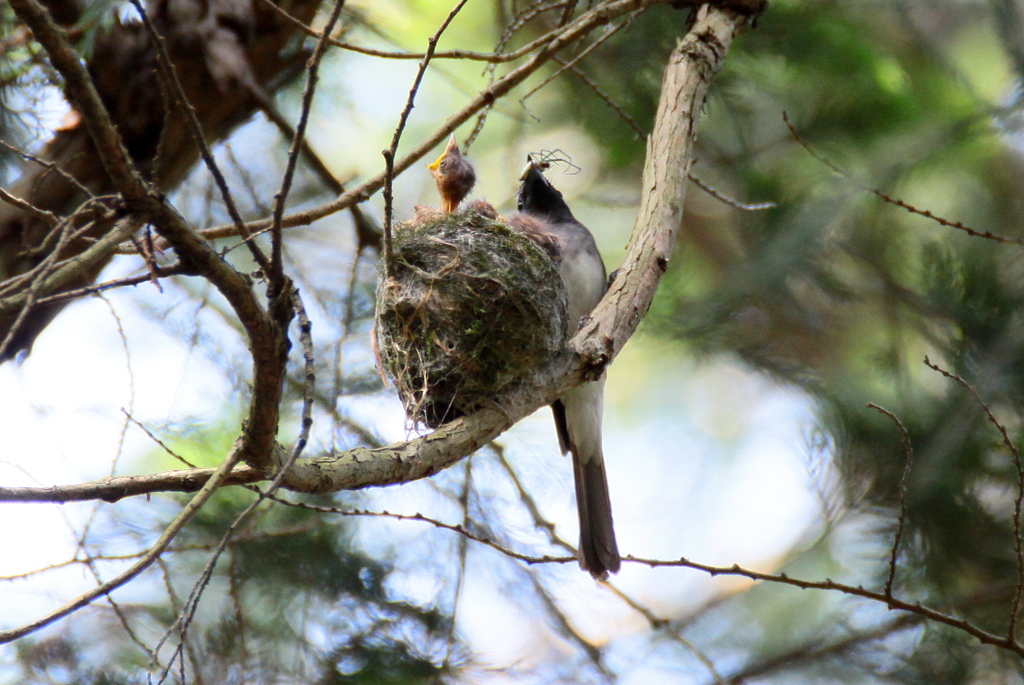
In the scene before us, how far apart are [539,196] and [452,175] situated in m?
0.55

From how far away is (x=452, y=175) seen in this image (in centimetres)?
333

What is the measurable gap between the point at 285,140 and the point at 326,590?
7.35 feet

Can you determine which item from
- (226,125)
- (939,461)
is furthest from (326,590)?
(939,461)

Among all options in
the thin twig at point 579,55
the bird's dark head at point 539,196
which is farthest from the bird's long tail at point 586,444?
the thin twig at point 579,55

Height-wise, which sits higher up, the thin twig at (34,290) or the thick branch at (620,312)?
the thick branch at (620,312)

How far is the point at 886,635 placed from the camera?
10.5ft

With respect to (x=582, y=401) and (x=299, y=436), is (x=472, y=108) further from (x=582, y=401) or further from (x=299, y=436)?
(x=582, y=401)

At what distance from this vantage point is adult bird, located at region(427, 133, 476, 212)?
333 centimetres

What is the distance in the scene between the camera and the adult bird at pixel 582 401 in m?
3.35

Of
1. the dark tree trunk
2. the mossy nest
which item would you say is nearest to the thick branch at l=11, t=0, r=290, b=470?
the mossy nest

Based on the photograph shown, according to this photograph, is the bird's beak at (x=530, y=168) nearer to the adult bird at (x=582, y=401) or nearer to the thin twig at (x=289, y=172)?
the adult bird at (x=582, y=401)

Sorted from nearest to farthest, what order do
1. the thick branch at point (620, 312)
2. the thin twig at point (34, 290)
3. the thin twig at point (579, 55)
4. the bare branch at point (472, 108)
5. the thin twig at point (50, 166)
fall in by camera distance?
1. the thin twig at point (34, 290)
2. the thin twig at point (50, 166)
3. the thick branch at point (620, 312)
4. the bare branch at point (472, 108)
5. the thin twig at point (579, 55)

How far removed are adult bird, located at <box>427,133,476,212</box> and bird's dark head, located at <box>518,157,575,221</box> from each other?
0.39m

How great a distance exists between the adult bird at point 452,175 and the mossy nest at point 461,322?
708 mm
